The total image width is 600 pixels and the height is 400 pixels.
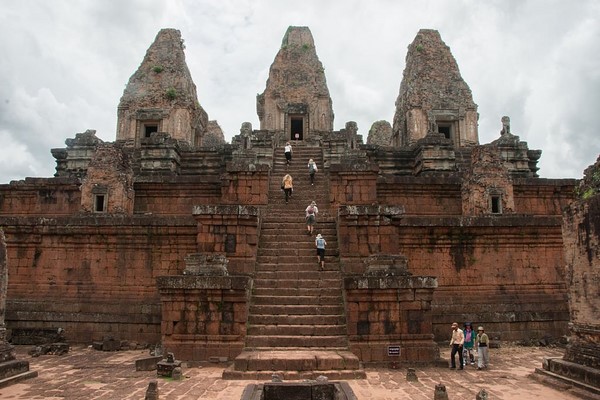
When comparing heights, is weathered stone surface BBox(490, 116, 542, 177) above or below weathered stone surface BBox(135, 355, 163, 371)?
above

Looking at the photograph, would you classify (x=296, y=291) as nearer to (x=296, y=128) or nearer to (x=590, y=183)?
(x=590, y=183)

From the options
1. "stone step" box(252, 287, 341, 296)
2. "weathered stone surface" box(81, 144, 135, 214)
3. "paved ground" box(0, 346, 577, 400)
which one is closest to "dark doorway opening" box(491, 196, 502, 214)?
"paved ground" box(0, 346, 577, 400)

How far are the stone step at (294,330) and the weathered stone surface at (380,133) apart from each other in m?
30.2

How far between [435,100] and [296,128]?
29.0 feet

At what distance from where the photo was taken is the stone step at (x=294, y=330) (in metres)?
9.20

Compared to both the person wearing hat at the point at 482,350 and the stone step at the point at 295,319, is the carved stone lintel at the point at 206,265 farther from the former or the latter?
the person wearing hat at the point at 482,350

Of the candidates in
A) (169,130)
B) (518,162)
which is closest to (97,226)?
(169,130)

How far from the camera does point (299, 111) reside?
2941 cm

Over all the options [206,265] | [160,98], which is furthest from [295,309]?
[160,98]

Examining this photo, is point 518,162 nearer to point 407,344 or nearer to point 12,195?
point 407,344

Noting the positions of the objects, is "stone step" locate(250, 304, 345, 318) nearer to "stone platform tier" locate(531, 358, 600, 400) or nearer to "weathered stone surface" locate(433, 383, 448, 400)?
"weathered stone surface" locate(433, 383, 448, 400)

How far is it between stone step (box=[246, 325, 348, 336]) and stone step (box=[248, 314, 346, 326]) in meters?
0.12

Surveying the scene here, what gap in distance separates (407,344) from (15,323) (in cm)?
915

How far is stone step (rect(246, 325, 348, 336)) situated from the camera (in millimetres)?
9203
